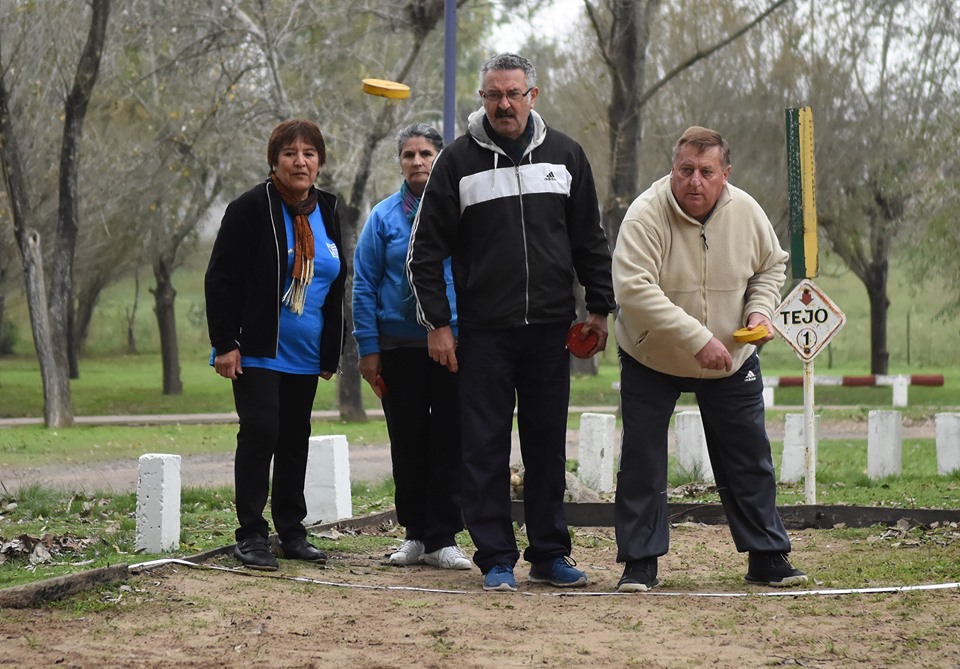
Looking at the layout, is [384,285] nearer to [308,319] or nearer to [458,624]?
[308,319]

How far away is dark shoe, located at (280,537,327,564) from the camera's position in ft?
23.7

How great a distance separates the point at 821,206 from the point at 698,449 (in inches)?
857

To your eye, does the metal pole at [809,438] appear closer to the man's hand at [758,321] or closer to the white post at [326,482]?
the white post at [326,482]

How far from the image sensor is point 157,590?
6008 mm

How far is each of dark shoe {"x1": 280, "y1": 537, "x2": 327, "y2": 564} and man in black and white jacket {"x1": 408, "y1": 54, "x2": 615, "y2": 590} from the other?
39.6 inches

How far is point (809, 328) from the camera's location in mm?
9602

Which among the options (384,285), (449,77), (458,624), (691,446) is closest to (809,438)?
(691,446)

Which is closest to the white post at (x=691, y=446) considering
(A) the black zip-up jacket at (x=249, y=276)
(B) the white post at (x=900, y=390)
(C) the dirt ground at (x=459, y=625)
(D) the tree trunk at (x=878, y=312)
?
(C) the dirt ground at (x=459, y=625)

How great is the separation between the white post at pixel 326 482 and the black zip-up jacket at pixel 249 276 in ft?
6.30

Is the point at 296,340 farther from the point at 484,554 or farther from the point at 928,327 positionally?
the point at 928,327

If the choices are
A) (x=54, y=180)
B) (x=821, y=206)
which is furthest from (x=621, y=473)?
(x=821, y=206)

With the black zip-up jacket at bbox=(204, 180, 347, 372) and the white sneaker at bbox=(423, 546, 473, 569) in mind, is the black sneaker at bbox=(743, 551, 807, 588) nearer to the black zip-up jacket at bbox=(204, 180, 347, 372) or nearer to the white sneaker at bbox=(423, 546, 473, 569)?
the white sneaker at bbox=(423, 546, 473, 569)

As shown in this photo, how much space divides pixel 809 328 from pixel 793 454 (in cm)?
226

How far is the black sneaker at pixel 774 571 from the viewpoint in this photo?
6402mm
